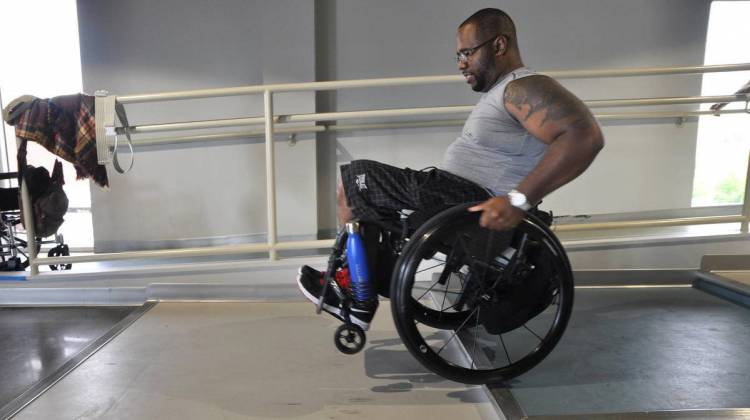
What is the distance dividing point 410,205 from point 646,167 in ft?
9.51

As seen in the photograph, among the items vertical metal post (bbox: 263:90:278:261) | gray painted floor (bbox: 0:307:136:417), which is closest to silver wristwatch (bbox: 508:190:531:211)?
vertical metal post (bbox: 263:90:278:261)

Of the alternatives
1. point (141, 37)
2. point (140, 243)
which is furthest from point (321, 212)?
point (141, 37)

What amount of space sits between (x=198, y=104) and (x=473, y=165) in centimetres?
247

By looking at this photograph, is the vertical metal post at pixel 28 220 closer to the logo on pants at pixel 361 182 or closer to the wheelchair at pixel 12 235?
the wheelchair at pixel 12 235

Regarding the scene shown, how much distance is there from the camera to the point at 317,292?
1204 mm

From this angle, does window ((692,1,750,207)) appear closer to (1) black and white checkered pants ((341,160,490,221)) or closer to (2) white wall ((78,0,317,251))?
(2) white wall ((78,0,317,251))

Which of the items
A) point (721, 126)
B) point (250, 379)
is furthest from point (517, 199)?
point (721, 126)

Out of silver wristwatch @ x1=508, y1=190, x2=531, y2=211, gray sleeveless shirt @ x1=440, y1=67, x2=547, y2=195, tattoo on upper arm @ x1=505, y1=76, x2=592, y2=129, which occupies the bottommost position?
silver wristwatch @ x1=508, y1=190, x2=531, y2=211

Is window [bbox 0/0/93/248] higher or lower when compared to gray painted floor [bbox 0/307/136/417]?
higher

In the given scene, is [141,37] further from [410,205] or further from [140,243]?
[410,205]

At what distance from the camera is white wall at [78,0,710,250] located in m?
2.99

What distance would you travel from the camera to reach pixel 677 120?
3.29m

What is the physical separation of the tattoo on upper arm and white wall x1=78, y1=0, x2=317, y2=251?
6.92 feet

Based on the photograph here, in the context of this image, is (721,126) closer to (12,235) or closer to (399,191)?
(399,191)
